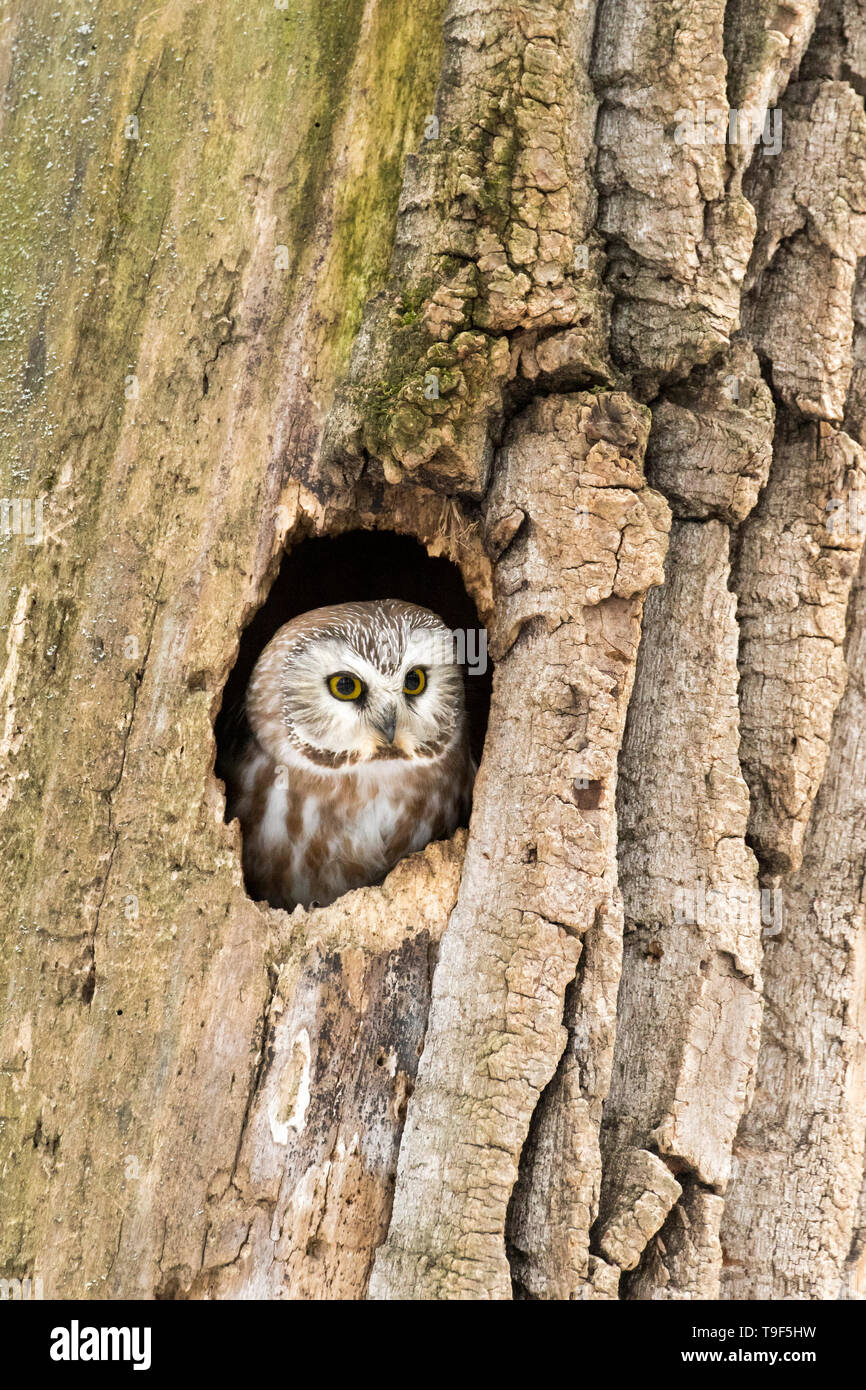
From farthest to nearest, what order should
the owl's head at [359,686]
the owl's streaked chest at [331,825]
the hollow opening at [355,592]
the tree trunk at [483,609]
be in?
1. the hollow opening at [355,592]
2. the owl's streaked chest at [331,825]
3. the owl's head at [359,686]
4. the tree trunk at [483,609]

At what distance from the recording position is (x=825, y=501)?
10.1 ft

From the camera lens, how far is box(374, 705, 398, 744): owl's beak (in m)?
3.90

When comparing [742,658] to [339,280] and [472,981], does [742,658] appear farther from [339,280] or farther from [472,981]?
[339,280]

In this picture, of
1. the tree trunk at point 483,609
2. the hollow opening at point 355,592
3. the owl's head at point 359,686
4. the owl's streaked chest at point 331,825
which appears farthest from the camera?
the hollow opening at point 355,592

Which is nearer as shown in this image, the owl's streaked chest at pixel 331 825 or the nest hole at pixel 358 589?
the owl's streaked chest at pixel 331 825

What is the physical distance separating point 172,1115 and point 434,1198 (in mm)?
696

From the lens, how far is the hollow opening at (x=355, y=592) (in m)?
4.39

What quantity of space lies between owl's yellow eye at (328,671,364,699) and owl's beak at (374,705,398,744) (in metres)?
0.12

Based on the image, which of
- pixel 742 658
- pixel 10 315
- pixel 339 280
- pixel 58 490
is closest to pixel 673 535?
pixel 742 658

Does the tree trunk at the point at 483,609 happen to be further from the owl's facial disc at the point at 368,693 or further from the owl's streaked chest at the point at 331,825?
the owl's streaked chest at the point at 331,825

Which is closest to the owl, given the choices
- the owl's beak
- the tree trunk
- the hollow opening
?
the owl's beak

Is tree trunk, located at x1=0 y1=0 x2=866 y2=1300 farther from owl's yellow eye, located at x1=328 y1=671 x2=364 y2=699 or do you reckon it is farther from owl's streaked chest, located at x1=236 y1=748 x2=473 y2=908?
owl's streaked chest, located at x1=236 y1=748 x2=473 y2=908

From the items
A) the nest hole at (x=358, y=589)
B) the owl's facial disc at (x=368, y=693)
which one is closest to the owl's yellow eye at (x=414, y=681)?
the owl's facial disc at (x=368, y=693)

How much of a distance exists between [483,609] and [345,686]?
82 centimetres
